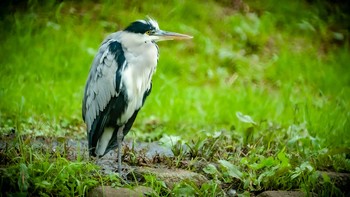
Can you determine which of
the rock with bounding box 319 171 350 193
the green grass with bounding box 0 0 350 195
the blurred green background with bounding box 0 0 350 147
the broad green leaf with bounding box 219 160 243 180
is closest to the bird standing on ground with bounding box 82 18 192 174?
the green grass with bounding box 0 0 350 195

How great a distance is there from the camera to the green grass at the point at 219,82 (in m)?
4.22

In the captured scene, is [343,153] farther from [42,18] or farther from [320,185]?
[42,18]

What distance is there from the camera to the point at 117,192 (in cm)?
341

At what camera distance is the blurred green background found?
5.86 metres

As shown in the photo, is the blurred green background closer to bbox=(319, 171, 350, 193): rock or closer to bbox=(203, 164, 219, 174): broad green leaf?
bbox=(319, 171, 350, 193): rock

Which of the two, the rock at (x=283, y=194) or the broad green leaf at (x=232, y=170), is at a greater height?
the broad green leaf at (x=232, y=170)

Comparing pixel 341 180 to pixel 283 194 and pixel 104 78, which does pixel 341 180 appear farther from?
pixel 104 78

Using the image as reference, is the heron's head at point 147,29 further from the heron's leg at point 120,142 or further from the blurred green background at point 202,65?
the blurred green background at point 202,65

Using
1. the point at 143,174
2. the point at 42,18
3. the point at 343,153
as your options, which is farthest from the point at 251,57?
the point at 143,174

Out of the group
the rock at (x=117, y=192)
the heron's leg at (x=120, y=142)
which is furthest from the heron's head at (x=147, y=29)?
the rock at (x=117, y=192)

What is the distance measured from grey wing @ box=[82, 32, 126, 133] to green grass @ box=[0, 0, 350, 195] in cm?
61

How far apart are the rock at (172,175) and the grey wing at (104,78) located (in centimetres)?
58

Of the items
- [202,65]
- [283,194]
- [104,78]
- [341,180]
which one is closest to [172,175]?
[283,194]

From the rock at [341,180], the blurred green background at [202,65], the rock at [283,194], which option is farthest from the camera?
the blurred green background at [202,65]
